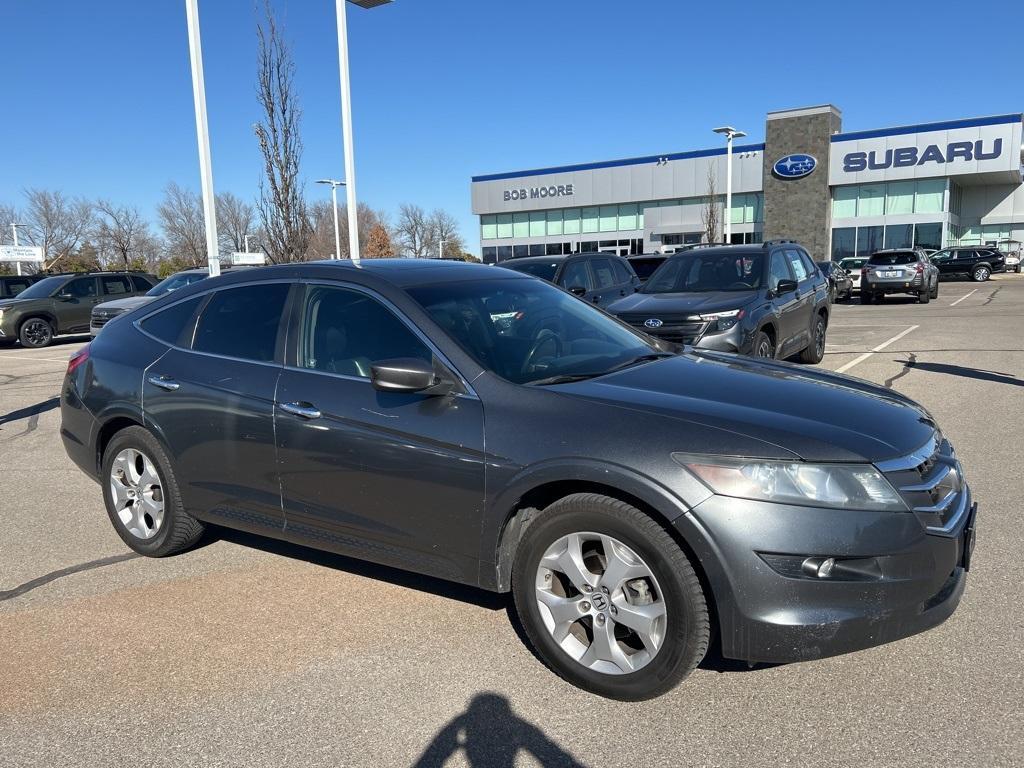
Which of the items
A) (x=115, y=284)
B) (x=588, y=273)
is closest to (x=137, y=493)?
(x=588, y=273)

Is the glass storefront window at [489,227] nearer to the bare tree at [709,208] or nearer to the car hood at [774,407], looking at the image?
the bare tree at [709,208]

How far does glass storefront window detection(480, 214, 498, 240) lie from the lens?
190ft

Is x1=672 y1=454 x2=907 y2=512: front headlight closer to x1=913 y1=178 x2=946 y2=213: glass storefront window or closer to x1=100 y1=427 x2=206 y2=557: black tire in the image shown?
x1=100 y1=427 x2=206 y2=557: black tire

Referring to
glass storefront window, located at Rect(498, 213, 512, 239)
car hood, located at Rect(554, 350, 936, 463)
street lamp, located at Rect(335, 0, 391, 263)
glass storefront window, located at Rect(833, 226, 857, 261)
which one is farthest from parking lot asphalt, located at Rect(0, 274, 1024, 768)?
glass storefront window, located at Rect(498, 213, 512, 239)

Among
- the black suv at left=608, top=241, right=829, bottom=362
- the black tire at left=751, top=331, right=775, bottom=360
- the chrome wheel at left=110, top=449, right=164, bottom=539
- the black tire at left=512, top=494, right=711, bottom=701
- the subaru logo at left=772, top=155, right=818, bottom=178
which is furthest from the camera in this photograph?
the subaru logo at left=772, top=155, right=818, bottom=178

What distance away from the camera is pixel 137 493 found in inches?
184

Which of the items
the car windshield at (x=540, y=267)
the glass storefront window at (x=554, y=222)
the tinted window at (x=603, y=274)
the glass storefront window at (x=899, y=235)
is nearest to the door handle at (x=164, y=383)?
the car windshield at (x=540, y=267)

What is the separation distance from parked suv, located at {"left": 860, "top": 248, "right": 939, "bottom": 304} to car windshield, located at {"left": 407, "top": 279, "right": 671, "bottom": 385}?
2269 centimetres

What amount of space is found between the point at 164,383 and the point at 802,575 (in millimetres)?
3429

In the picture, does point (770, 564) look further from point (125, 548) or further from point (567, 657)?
point (125, 548)

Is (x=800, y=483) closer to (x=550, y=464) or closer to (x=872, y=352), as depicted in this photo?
(x=550, y=464)

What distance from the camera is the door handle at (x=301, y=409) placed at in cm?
372

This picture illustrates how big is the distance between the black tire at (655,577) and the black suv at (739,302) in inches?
197

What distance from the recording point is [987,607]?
3.67 meters
